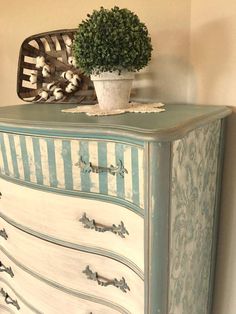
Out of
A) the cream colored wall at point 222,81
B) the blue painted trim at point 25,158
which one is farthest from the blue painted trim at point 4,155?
the cream colored wall at point 222,81

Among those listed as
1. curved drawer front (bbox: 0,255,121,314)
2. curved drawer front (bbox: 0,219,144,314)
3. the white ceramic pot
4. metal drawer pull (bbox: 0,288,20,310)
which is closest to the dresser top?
the white ceramic pot

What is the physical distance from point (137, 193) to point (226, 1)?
71 centimetres

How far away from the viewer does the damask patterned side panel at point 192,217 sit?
779 mm

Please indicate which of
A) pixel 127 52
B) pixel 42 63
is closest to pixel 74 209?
pixel 127 52

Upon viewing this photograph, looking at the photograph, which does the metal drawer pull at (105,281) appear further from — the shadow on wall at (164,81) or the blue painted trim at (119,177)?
the shadow on wall at (164,81)

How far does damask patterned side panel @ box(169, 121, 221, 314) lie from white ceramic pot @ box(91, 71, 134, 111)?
0.92 feet

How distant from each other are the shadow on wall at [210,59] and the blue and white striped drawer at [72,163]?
506mm

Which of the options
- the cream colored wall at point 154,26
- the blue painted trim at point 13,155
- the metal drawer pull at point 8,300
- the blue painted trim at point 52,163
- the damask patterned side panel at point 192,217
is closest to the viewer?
the damask patterned side panel at point 192,217

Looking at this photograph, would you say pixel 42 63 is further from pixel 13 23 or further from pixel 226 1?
pixel 226 1

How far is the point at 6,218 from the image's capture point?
112cm

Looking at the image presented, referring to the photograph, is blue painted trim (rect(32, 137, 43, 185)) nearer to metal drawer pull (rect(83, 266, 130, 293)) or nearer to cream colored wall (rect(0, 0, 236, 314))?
metal drawer pull (rect(83, 266, 130, 293))

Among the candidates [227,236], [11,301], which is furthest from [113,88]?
[11,301]

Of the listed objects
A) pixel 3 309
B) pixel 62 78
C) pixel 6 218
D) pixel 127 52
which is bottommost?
pixel 3 309

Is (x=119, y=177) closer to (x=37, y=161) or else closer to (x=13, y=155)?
(x=37, y=161)
